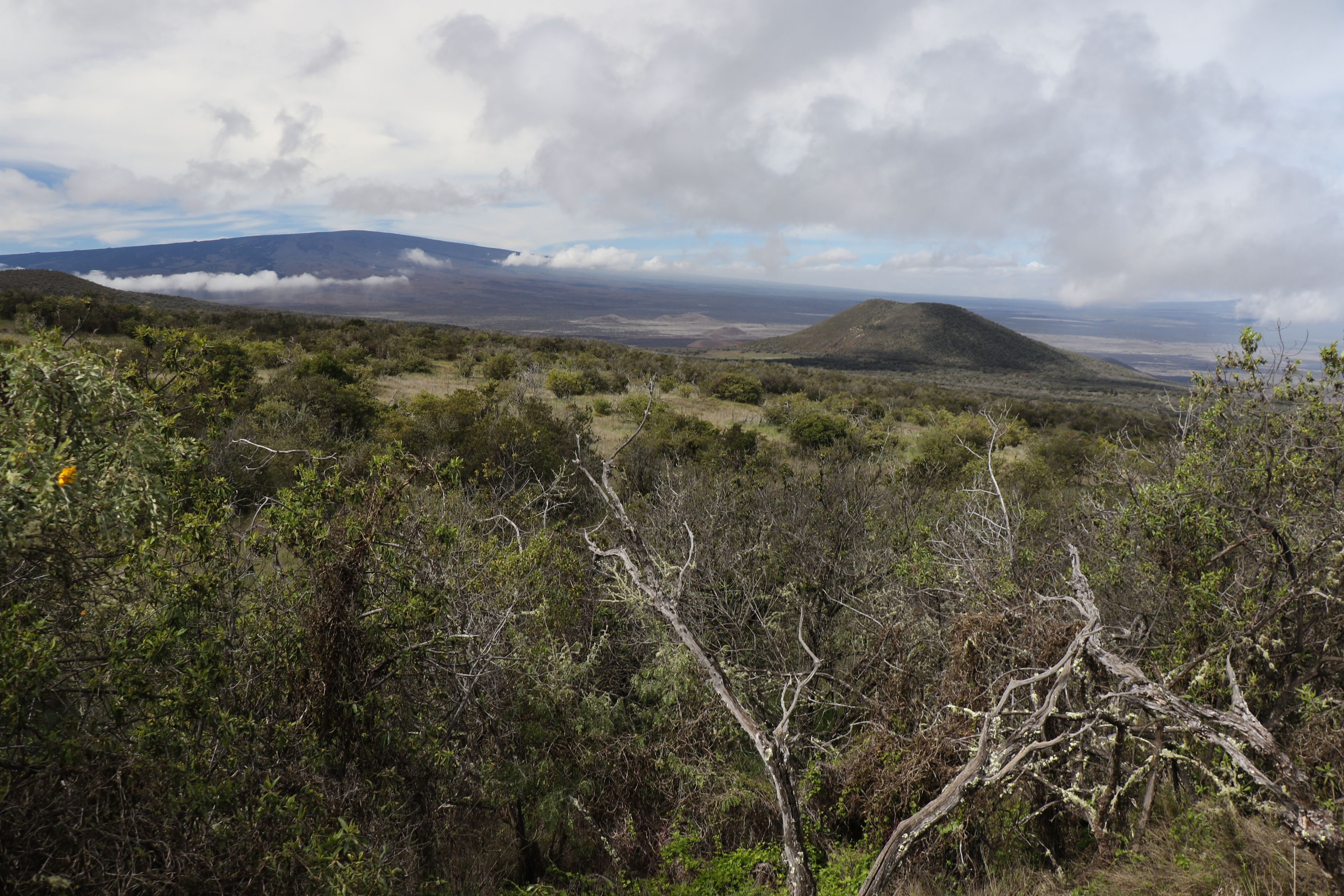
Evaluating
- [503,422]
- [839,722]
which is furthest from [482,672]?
[503,422]

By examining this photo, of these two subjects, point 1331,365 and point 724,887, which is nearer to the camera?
point 724,887

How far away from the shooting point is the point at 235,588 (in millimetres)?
4043

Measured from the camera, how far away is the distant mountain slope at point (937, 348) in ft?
221

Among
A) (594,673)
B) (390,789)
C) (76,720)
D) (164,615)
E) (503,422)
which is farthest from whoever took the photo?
(503,422)

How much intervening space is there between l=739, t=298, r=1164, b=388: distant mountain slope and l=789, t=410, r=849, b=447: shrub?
49.8m

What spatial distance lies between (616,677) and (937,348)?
244 feet

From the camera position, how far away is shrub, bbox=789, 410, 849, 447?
56.0 feet

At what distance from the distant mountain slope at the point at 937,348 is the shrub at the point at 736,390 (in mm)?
41702

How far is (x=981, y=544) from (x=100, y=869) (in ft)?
20.8

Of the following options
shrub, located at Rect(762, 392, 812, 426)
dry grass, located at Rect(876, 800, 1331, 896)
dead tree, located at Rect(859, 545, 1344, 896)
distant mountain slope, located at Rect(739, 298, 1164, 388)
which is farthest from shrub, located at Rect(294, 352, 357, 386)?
distant mountain slope, located at Rect(739, 298, 1164, 388)

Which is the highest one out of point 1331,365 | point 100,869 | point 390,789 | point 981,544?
point 1331,365

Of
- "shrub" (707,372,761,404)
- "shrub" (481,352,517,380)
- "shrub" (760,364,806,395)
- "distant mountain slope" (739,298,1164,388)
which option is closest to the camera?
"shrub" (481,352,517,380)

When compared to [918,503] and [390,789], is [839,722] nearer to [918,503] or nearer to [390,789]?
[390,789]

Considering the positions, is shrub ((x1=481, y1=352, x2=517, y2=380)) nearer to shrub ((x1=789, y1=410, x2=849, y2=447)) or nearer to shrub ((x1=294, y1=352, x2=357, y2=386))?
shrub ((x1=294, y1=352, x2=357, y2=386))
